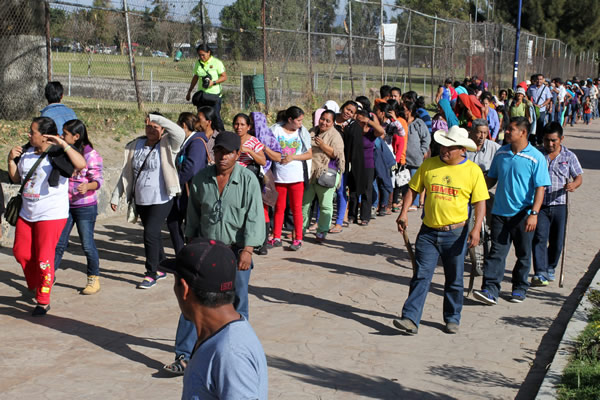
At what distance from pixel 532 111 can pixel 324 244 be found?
8.93m

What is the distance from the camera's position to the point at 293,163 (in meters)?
9.60

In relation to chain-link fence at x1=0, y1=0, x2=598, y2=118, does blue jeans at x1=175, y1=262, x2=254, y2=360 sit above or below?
below

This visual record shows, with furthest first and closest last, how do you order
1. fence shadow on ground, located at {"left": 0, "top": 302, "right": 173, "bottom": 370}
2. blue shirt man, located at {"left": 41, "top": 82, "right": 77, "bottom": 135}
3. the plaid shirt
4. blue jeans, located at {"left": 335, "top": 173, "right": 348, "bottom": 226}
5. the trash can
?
the trash can → blue jeans, located at {"left": 335, "top": 173, "right": 348, "bottom": 226} → blue shirt man, located at {"left": 41, "top": 82, "right": 77, "bottom": 135} → the plaid shirt → fence shadow on ground, located at {"left": 0, "top": 302, "right": 173, "bottom": 370}

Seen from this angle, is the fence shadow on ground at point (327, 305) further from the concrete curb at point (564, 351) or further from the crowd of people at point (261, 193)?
the concrete curb at point (564, 351)

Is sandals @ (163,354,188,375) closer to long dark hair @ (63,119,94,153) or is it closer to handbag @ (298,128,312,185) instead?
long dark hair @ (63,119,94,153)

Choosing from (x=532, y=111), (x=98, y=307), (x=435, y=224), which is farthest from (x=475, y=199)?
(x=532, y=111)

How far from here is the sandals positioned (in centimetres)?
565

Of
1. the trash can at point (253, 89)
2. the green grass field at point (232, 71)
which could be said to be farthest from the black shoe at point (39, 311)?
the trash can at point (253, 89)

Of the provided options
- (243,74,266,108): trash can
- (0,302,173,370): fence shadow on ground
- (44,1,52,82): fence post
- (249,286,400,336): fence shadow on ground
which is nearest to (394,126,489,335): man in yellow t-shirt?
(249,286,400,336): fence shadow on ground

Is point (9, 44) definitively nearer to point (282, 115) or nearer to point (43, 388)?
point (282, 115)

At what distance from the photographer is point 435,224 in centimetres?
666

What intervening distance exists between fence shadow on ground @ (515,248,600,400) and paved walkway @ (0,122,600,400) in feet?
0.05

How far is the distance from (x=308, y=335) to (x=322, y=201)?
3642mm

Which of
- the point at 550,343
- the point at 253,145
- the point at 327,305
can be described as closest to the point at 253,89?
the point at 253,145
